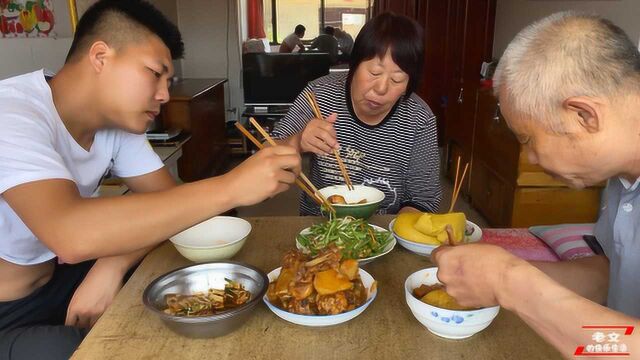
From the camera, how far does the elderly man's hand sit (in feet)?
2.92

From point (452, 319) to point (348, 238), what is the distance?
0.43 metres

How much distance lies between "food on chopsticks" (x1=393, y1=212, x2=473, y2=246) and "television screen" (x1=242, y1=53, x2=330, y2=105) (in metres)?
4.40

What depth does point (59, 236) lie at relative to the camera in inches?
40.3

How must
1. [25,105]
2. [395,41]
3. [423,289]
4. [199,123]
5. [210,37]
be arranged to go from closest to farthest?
[423,289] → [25,105] → [395,41] → [199,123] → [210,37]

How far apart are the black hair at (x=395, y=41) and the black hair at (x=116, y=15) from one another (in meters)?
0.76

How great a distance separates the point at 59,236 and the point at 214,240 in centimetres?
49

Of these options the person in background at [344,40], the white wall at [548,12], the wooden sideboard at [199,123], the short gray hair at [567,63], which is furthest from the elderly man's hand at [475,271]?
the person in background at [344,40]

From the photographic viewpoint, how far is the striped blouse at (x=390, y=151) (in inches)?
79.5

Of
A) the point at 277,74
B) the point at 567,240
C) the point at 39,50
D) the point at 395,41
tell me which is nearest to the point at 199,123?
the point at 277,74

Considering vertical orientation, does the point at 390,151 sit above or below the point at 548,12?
below

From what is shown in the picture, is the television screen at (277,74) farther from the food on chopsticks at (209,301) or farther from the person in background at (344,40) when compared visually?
the food on chopsticks at (209,301)

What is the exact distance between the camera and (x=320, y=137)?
171 centimetres

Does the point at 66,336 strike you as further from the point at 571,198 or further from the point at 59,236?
the point at 571,198

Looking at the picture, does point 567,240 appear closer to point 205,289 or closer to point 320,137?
point 320,137
